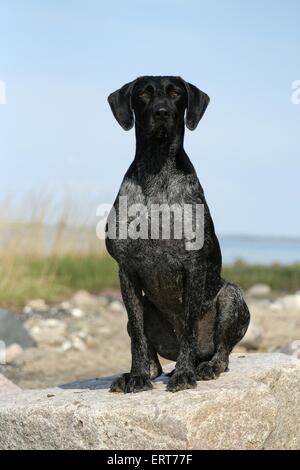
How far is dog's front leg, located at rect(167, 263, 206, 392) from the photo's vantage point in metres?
4.91

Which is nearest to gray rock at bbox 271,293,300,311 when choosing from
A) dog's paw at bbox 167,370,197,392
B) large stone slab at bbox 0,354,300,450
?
large stone slab at bbox 0,354,300,450

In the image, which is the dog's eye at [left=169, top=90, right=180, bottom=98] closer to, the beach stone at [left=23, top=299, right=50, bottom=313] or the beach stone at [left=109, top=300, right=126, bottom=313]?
the beach stone at [left=23, top=299, right=50, bottom=313]

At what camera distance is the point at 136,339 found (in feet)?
16.6

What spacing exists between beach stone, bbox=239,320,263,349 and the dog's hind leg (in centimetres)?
487

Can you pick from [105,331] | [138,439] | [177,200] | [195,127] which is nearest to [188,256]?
[177,200]

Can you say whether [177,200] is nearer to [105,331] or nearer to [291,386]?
[291,386]

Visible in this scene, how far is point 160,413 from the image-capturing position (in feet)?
15.4

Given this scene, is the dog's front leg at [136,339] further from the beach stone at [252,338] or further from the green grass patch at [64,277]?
the green grass patch at [64,277]

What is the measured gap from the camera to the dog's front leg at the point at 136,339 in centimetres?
504

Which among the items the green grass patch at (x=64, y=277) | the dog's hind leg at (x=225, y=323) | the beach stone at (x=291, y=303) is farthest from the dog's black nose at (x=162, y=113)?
the green grass patch at (x=64, y=277)

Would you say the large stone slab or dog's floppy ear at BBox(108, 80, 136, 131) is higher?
dog's floppy ear at BBox(108, 80, 136, 131)

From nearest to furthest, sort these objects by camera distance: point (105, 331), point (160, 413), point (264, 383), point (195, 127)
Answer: point (160, 413) < point (195, 127) < point (264, 383) < point (105, 331)
